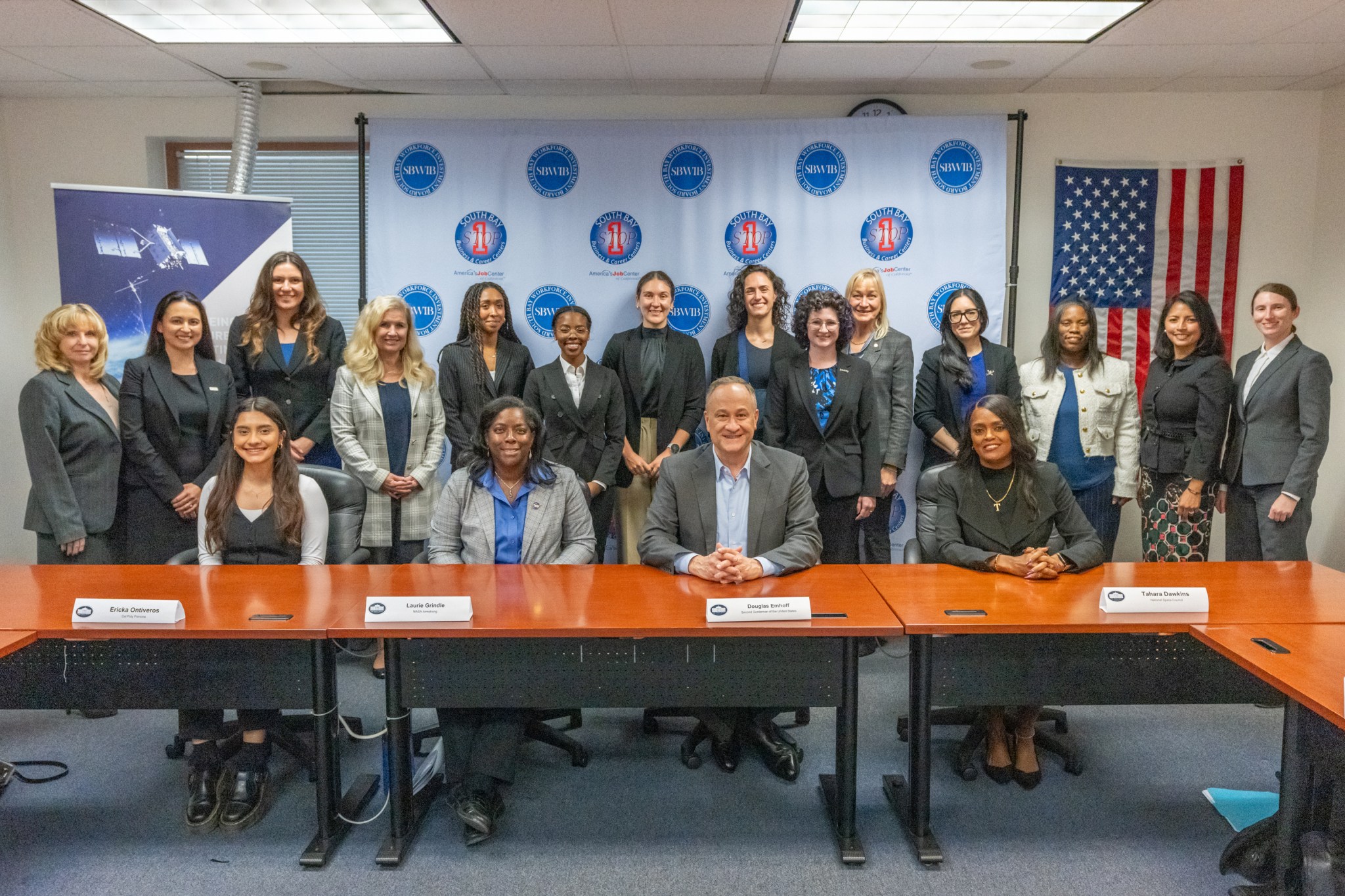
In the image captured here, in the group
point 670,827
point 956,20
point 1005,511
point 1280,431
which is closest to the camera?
point 670,827

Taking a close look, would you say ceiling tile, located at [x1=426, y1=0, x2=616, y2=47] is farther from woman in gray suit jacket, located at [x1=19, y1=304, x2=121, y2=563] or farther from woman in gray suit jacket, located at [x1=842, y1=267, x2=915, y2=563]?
woman in gray suit jacket, located at [x1=19, y1=304, x2=121, y2=563]

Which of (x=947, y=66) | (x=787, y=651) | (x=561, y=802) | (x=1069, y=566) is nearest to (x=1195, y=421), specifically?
(x=1069, y=566)

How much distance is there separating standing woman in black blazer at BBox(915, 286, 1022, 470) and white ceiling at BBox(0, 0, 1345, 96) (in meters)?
1.17

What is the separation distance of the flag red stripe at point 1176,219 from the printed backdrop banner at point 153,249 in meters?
4.55

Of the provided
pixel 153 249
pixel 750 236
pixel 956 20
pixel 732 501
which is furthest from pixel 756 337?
pixel 153 249

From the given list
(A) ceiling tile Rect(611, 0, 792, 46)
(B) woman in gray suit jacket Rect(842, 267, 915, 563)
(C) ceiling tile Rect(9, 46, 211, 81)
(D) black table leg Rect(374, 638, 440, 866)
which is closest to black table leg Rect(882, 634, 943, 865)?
(D) black table leg Rect(374, 638, 440, 866)

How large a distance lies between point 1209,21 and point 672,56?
2.19 meters

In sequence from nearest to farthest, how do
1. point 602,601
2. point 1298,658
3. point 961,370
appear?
1. point 1298,658
2. point 602,601
3. point 961,370

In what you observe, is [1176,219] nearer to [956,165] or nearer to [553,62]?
[956,165]

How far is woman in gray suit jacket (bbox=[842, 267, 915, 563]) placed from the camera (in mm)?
4082

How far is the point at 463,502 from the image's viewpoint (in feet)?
9.59

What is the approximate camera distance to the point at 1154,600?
2238 millimetres

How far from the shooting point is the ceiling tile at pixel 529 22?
3.41 m

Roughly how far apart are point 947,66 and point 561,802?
365 cm
